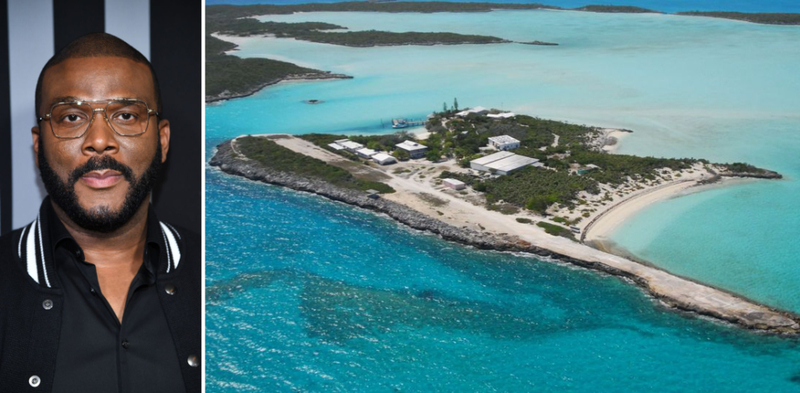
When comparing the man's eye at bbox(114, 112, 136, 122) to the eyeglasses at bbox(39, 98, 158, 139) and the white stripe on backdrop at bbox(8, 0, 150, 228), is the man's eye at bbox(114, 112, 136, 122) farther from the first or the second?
the white stripe on backdrop at bbox(8, 0, 150, 228)

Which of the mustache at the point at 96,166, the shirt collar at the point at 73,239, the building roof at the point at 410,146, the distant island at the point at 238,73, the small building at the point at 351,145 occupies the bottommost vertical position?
the small building at the point at 351,145

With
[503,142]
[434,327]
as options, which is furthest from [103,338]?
[503,142]

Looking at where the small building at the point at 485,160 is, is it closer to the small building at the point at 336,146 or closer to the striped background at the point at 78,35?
the small building at the point at 336,146

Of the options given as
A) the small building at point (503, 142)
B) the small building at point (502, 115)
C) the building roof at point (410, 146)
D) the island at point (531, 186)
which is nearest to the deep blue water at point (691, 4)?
the small building at point (502, 115)

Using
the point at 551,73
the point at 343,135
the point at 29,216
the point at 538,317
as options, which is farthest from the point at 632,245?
the point at 29,216

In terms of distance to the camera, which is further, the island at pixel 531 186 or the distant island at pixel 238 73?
the distant island at pixel 238 73

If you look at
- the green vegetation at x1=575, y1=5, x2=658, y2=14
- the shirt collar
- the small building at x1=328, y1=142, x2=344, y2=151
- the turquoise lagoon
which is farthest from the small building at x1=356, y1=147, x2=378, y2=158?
the shirt collar

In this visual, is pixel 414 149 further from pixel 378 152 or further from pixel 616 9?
pixel 616 9
